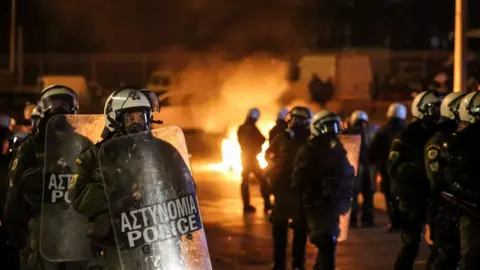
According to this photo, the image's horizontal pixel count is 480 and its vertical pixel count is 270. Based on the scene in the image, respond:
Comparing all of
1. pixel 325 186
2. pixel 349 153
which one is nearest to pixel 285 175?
pixel 349 153

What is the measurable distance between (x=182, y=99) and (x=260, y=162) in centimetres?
1012

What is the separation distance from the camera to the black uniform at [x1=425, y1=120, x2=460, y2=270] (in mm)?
7219

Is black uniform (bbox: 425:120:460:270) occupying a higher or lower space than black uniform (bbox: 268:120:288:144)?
lower

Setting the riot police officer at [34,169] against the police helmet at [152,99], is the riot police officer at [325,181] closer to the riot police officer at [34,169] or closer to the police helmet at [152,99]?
the riot police officer at [34,169]

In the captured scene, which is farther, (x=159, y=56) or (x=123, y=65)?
(x=123, y=65)

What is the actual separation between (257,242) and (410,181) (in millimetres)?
3561

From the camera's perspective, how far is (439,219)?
24.2ft

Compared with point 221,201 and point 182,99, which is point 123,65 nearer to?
point 182,99

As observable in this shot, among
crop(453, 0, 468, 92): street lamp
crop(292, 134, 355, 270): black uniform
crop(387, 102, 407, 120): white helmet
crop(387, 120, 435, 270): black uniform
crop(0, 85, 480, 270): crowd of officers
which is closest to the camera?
crop(0, 85, 480, 270): crowd of officers

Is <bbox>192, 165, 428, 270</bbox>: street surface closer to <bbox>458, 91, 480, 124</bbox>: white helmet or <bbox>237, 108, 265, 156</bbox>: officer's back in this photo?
<bbox>237, 108, 265, 156</bbox>: officer's back

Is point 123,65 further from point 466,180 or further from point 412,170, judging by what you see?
point 466,180

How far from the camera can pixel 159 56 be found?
119ft

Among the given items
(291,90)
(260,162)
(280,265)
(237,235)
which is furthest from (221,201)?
(291,90)

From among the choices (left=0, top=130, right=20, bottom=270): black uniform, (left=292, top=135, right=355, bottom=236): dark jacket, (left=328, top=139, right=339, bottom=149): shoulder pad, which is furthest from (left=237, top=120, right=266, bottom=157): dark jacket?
(left=328, top=139, right=339, bottom=149): shoulder pad
